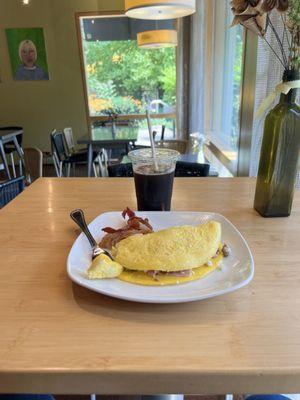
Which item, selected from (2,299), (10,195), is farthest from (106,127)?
(2,299)

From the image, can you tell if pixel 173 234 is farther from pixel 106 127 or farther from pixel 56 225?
pixel 106 127

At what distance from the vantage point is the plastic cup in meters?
0.82

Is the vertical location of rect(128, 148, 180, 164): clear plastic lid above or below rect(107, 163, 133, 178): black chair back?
above

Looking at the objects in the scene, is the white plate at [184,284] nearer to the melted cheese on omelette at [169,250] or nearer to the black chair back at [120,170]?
the melted cheese on omelette at [169,250]

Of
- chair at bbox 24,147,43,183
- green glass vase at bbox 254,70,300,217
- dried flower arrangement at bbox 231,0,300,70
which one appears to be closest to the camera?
dried flower arrangement at bbox 231,0,300,70

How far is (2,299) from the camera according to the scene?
0.54 meters

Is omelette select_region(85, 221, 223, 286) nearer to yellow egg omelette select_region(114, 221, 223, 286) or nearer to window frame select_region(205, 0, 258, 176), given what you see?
yellow egg omelette select_region(114, 221, 223, 286)

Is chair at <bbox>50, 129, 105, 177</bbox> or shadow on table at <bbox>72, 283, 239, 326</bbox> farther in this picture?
chair at <bbox>50, 129, 105, 177</bbox>

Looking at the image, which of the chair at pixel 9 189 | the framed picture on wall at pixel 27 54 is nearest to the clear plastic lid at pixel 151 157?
the chair at pixel 9 189

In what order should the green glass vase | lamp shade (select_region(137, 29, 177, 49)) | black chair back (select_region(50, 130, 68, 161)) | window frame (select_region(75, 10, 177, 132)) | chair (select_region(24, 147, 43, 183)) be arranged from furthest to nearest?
window frame (select_region(75, 10, 177, 132)) → black chair back (select_region(50, 130, 68, 161)) → lamp shade (select_region(137, 29, 177, 49)) → chair (select_region(24, 147, 43, 183)) → the green glass vase

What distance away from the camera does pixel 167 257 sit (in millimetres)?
548

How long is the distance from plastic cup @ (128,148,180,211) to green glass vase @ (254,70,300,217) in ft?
0.77

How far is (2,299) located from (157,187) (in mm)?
437

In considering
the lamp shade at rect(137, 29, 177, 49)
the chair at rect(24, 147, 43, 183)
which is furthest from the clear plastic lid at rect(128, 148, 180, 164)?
Result: the lamp shade at rect(137, 29, 177, 49)
